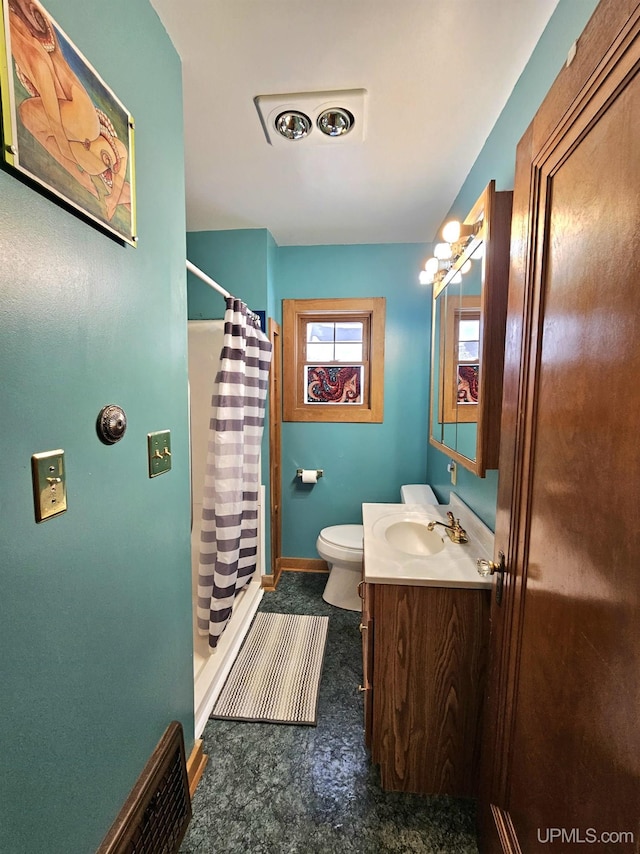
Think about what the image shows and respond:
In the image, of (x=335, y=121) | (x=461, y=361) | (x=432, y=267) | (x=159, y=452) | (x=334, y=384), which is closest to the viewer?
(x=159, y=452)

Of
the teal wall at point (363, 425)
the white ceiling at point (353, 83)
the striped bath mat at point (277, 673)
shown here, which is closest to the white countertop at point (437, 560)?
the striped bath mat at point (277, 673)

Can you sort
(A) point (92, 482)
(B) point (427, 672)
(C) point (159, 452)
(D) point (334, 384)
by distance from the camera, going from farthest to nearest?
(D) point (334, 384) → (B) point (427, 672) → (C) point (159, 452) → (A) point (92, 482)

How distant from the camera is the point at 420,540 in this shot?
168 cm

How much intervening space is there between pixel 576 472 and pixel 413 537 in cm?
114

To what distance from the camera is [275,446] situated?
2.51m

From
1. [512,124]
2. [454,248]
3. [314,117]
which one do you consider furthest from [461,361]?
[314,117]

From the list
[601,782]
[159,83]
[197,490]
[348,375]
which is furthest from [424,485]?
[159,83]

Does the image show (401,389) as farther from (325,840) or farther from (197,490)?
(325,840)

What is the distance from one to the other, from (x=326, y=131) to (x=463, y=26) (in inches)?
21.3

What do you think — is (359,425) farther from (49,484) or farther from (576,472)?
(49,484)

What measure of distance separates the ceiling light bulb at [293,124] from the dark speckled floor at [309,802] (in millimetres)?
2399

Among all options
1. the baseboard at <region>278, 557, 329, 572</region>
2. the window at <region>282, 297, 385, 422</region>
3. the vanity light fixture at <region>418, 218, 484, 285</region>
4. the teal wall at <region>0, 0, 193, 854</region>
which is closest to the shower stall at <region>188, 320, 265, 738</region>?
the baseboard at <region>278, 557, 329, 572</region>

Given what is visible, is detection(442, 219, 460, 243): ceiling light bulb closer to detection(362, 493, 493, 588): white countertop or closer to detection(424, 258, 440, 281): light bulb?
detection(424, 258, 440, 281): light bulb

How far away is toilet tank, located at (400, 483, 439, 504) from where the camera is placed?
6.86ft
